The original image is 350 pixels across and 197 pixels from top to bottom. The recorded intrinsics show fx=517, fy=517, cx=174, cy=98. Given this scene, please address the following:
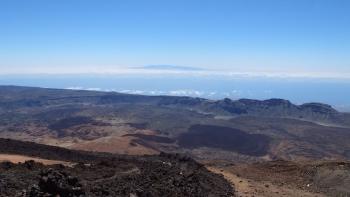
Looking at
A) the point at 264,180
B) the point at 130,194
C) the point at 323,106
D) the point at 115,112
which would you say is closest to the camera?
A: the point at 130,194

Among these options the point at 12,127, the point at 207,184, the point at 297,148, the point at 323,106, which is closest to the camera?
the point at 207,184

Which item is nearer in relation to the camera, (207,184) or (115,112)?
(207,184)

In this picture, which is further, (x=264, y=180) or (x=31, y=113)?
(x=31, y=113)

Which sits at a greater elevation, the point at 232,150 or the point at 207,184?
the point at 207,184

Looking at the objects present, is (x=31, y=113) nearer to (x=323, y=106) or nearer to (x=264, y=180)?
(x=323, y=106)

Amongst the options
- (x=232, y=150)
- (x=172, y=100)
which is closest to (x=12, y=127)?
(x=232, y=150)

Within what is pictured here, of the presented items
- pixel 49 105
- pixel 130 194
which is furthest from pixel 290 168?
pixel 49 105

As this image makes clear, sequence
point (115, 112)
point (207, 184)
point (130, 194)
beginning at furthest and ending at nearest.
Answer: point (115, 112)
point (207, 184)
point (130, 194)

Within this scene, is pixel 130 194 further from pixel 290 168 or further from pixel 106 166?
pixel 290 168

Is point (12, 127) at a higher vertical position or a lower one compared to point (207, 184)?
lower
